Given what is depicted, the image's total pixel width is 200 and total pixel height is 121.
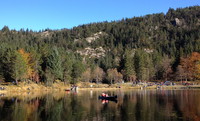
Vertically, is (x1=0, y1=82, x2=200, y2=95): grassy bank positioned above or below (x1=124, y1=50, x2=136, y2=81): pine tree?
below

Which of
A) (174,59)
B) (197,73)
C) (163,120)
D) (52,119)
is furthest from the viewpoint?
(174,59)

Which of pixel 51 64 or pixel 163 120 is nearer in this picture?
pixel 163 120

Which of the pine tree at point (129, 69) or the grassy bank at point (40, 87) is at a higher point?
the pine tree at point (129, 69)

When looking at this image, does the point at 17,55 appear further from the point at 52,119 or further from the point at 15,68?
the point at 52,119

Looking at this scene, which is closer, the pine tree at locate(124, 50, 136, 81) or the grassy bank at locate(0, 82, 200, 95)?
the grassy bank at locate(0, 82, 200, 95)

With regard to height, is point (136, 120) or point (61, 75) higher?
point (61, 75)

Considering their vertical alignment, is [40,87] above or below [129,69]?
below

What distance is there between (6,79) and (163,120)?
102m

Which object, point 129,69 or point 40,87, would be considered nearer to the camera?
point 40,87

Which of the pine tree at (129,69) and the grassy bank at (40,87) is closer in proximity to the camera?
the grassy bank at (40,87)

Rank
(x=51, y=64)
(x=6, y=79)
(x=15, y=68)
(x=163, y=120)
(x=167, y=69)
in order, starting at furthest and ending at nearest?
1. (x=167, y=69)
2. (x=51, y=64)
3. (x=6, y=79)
4. (x=15, y=68)
5. (x=163, y=120)

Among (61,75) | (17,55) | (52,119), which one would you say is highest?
(17,55)

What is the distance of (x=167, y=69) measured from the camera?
6870 inches

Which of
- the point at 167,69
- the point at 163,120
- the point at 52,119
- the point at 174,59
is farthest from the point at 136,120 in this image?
the point at 174,59
